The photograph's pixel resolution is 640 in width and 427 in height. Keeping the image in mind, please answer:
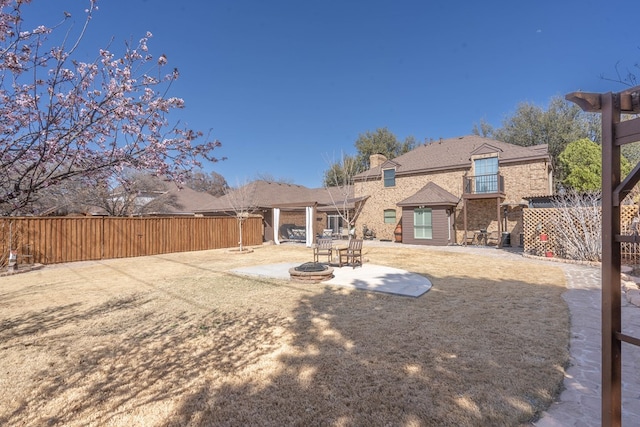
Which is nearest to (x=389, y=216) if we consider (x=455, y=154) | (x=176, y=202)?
(x=455, y=154)

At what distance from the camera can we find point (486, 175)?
61.0ft

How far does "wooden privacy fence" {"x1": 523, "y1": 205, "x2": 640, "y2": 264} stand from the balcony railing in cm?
531

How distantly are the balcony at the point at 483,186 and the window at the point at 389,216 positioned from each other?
5582 mm

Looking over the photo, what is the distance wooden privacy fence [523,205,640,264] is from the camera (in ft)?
34.0

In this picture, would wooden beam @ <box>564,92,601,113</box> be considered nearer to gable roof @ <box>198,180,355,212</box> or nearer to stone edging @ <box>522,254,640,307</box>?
stone edging @ <box>522,254,640,307</box>

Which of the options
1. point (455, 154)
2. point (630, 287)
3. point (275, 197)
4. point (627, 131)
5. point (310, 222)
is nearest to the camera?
point (627, 131)

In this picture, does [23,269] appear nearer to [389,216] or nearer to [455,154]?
[389,216]

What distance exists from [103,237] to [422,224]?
1769 cm

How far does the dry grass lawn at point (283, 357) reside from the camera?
2.62 metres

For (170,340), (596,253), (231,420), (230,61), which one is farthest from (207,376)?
(230,61)

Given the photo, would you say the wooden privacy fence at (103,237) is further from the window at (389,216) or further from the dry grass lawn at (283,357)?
the window at (389,216)

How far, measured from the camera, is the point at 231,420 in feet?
8.20

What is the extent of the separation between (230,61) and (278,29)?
8.50ft

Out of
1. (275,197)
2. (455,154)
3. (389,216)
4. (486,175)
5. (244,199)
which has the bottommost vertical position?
(389,216)
